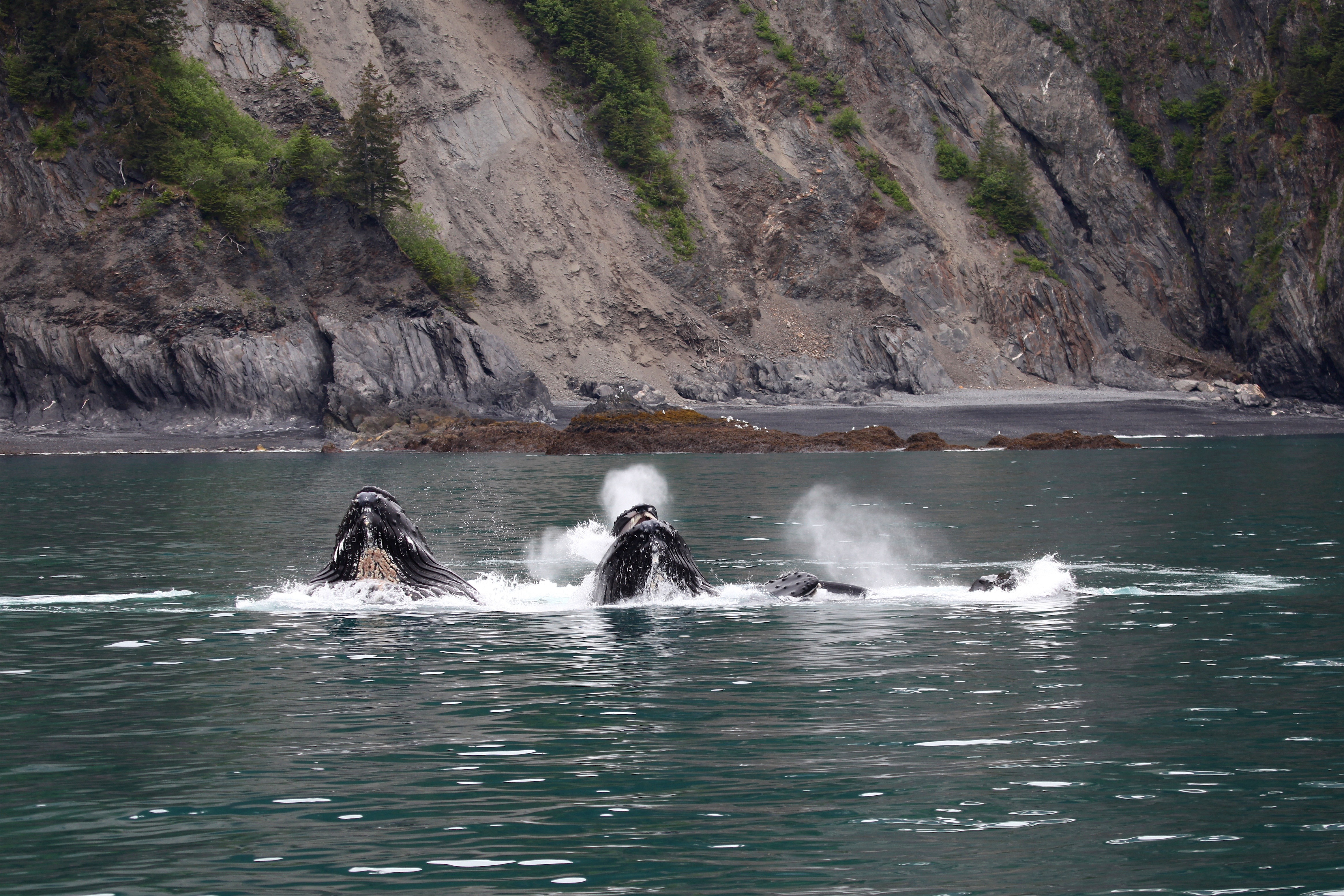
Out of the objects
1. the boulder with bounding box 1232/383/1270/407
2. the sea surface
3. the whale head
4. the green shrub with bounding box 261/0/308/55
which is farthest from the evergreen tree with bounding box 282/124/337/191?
the whale head

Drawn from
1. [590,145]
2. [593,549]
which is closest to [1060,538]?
[593,549]

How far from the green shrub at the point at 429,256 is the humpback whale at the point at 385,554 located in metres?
69.3

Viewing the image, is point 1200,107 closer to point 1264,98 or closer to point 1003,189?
point 1264,98

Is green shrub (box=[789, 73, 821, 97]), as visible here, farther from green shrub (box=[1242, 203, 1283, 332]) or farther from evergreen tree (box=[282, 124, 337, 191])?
evergreen tree (box=[282, 124, 337, 191])

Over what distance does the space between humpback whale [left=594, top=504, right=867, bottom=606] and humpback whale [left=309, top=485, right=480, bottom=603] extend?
2178 mm

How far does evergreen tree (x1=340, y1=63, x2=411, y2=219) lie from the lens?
82438 mm

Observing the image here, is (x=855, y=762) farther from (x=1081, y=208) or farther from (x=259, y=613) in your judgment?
(x=1081, y=208)

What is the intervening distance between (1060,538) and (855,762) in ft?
63.3

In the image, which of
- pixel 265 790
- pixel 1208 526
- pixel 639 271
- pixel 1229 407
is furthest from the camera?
pixel 639 271

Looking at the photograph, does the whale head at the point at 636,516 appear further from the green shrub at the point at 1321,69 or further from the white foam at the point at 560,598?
the green shrub at the point at 1321,69

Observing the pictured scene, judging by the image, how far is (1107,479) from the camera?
46219 millimetres

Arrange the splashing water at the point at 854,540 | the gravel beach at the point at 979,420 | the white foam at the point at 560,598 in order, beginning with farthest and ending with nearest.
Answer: the gravel beach at the point at 979,420 < the splashing water at the point at 854,540 < the white foam at the point at 560,598

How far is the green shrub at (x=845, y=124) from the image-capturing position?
105 meters

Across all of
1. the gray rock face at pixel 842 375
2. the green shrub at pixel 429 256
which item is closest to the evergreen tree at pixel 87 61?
the green shrub at pixel 429 256
